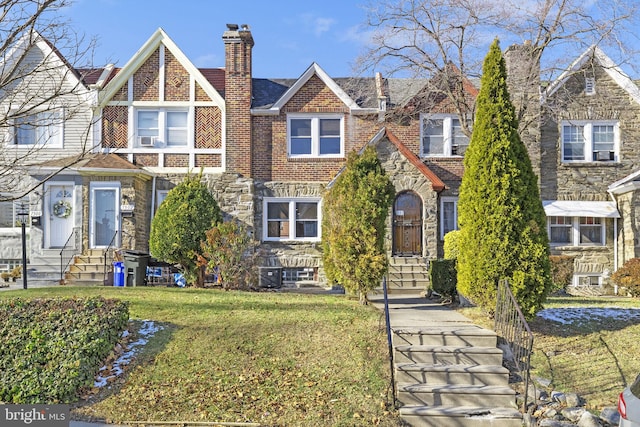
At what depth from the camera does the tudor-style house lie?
1967 centimetres

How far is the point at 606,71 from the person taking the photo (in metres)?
20.5

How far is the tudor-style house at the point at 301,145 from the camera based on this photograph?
19.7 meters

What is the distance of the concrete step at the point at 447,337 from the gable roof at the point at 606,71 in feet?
40.9

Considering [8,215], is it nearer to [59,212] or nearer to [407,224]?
[59,212]

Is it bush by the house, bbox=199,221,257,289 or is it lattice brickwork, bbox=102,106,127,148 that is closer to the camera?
bush by the house, bbox=199,221,257,289

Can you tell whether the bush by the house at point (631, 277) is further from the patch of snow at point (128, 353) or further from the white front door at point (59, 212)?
the white front door at point (59, 212)

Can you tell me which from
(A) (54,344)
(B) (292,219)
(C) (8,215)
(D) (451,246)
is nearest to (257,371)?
(A) (54,344)

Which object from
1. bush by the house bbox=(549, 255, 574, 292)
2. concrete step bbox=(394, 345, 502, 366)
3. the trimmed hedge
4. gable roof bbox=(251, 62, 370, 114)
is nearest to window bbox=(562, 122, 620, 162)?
bush by the house bbox=(549, 255, 574, 292)

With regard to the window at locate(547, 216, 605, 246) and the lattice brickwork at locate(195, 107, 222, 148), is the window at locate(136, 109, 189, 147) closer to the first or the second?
the lattice brickwork at locate(195, 107, 222, 148)

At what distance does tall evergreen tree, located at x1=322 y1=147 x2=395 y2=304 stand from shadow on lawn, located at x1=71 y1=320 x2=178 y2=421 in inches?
137

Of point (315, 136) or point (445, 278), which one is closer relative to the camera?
point (445, 278)

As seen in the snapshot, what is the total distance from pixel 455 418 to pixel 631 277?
10448 millimetres

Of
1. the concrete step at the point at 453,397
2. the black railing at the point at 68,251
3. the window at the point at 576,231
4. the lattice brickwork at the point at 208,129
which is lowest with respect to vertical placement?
the concrete step at the point at 453,397

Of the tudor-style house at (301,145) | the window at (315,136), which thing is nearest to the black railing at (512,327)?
the tudor-style house at (301,145)
